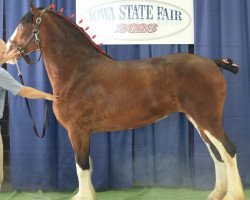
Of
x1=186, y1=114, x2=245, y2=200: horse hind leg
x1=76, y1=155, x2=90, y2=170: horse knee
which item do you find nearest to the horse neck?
x1=76, y1=155, x2=90, y2=170: horse knee

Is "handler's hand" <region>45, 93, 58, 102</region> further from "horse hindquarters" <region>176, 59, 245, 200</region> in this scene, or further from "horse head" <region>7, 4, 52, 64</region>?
"horse hindquarters" <region>176, 59, 245, 200</region>

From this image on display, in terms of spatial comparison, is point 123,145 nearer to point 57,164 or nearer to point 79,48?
point 57,164

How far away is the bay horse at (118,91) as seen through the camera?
9.73 ft

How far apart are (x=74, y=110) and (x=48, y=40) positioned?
0.65m

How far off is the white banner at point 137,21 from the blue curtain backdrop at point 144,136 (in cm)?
12

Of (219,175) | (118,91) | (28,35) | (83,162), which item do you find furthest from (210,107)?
(28,35)

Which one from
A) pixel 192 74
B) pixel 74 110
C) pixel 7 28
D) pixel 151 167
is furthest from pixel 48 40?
pixel 151 167

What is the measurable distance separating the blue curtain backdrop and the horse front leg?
2.75 ft

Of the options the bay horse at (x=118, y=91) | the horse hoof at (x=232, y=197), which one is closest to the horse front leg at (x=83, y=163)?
the bay horse at (x=118, y=91)

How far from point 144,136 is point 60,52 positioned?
54.1 inches

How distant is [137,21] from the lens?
383 centimetres

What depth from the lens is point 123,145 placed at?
154 inches

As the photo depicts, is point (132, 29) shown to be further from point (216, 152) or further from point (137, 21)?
point (216, 152)

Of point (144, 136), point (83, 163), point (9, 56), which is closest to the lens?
point (9, 56)
